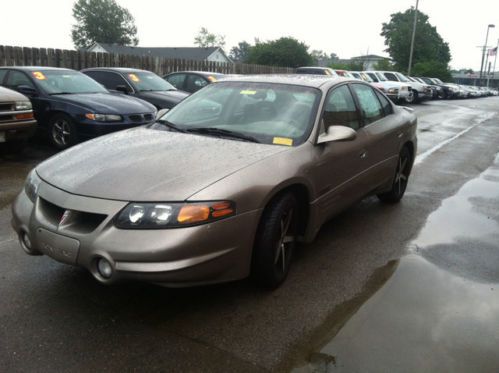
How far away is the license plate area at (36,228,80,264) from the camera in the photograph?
109 inches

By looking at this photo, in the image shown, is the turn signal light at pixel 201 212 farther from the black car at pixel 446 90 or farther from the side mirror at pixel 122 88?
the black car at pixel 446 90

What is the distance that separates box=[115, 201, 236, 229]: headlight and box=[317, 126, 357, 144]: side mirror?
135 centimetres

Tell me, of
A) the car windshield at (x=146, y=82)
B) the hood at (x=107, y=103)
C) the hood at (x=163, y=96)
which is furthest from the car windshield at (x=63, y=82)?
the car windshield at (x=146, y=82)

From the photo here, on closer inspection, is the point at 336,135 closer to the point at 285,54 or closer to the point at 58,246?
the point at 58,246

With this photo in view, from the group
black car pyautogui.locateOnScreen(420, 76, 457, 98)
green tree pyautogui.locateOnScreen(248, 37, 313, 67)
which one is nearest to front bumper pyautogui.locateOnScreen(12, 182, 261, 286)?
black car pyautogui.locateOnScreen(420, 76, 457, 98)

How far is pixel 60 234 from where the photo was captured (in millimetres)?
2818

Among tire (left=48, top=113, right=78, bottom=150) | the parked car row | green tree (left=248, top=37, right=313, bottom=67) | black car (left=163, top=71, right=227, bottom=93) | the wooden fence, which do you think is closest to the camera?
tire (left=48, top=113, right=78, bottom=150)

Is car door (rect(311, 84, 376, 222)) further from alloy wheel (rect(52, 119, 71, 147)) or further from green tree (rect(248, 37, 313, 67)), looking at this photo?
green tree (rect(248, 37, 313, 67))

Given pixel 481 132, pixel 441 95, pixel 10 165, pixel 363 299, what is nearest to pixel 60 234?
pixel 363 299

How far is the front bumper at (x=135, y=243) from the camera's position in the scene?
2.67m

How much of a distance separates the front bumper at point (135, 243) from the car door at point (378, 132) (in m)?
2.08

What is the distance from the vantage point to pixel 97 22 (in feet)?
295

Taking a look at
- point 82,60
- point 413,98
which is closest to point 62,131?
point 82,60

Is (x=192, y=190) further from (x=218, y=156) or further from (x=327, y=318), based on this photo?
(x=327, y=318)
